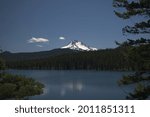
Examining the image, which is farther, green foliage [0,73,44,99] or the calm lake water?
the calm lake water

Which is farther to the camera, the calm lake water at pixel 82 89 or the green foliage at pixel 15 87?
the calm lake water at pixel 82 89

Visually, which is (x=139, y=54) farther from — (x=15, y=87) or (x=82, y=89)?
(x=82, y=89)

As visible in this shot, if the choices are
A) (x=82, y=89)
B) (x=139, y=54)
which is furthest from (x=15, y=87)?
(x=82, y=89)

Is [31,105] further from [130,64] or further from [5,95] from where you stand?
[130,64]

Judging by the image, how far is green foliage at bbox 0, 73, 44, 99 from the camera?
13836 mm

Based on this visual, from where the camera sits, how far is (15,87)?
1402cm

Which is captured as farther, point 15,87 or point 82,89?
point 82,89

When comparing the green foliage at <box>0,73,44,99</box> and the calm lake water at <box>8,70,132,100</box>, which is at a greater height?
the green foliage at <box>0,73,44,99</box>

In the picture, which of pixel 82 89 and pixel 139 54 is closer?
pixel 139 54

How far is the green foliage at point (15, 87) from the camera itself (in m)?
13.8

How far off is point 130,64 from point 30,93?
4.82 metres

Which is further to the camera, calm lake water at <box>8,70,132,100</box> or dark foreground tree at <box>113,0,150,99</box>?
calm lake water at <box>8,70,132,100</box>

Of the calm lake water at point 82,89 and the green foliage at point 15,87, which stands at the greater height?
the green foliage at point 15,87

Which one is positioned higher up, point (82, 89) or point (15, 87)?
point (15, 87)
